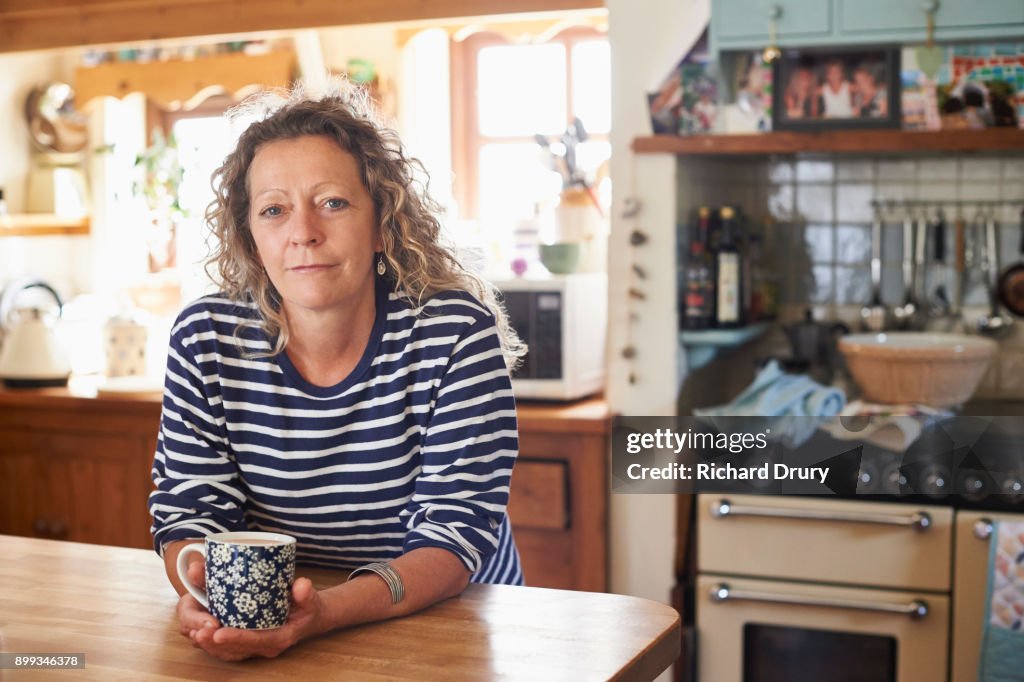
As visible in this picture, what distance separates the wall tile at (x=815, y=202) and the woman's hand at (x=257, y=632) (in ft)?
7.37

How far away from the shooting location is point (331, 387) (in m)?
1.42

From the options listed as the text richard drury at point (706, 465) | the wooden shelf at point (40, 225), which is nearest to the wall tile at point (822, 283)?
the text richard drury at point (706, 465)

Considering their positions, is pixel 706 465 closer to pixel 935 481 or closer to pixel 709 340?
pixel 709 340

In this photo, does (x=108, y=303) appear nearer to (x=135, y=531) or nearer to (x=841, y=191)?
(x=135, y=531)

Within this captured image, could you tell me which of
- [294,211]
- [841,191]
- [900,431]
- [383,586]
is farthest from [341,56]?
[383,586]

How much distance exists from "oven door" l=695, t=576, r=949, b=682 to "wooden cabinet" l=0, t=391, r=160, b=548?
5.29 feet

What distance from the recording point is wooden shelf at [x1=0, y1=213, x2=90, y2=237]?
3984 millimetres

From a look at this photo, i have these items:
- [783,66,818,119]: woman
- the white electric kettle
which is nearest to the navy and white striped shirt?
[783,66,818,119]: woman

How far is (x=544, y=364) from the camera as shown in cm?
286

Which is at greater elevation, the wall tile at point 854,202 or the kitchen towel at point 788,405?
the wall tile at point 854,202

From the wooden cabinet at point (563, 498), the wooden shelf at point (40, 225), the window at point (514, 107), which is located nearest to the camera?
the wooden cabinet at point (563, 498)

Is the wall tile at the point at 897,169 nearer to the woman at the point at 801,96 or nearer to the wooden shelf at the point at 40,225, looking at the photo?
the woman at the point at 801,96

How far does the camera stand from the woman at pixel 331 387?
1.38 metres

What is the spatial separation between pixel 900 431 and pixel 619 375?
0.70m
